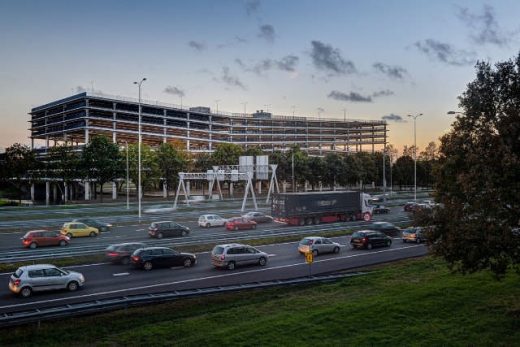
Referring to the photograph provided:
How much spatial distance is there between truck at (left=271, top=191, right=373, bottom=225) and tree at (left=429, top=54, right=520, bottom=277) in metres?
30.0

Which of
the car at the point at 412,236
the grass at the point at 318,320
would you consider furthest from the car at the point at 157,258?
the car at the point at 412,236

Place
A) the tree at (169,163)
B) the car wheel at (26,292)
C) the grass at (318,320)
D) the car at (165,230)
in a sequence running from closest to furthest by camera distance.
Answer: the grass at (318,320)
the car wheel at (26,292)
the car at (165,230)
the tree at (169,163)

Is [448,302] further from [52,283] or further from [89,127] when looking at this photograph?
[89,127]

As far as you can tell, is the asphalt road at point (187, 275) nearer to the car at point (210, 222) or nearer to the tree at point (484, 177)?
the tree at point (484, 177)

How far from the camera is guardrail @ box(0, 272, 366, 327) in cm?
1522

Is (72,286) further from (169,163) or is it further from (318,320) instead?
(169,163)

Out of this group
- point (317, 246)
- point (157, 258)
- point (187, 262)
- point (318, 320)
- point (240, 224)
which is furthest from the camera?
point (240, 224)

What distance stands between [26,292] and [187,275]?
799 centimetres

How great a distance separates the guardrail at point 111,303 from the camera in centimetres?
1522

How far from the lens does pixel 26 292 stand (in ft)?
64.8

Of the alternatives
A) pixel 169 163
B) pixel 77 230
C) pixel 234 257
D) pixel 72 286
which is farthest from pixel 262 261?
pixel 169 163

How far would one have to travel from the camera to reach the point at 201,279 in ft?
77.2

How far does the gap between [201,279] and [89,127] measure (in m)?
103

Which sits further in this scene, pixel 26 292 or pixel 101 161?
pixel 101 161
